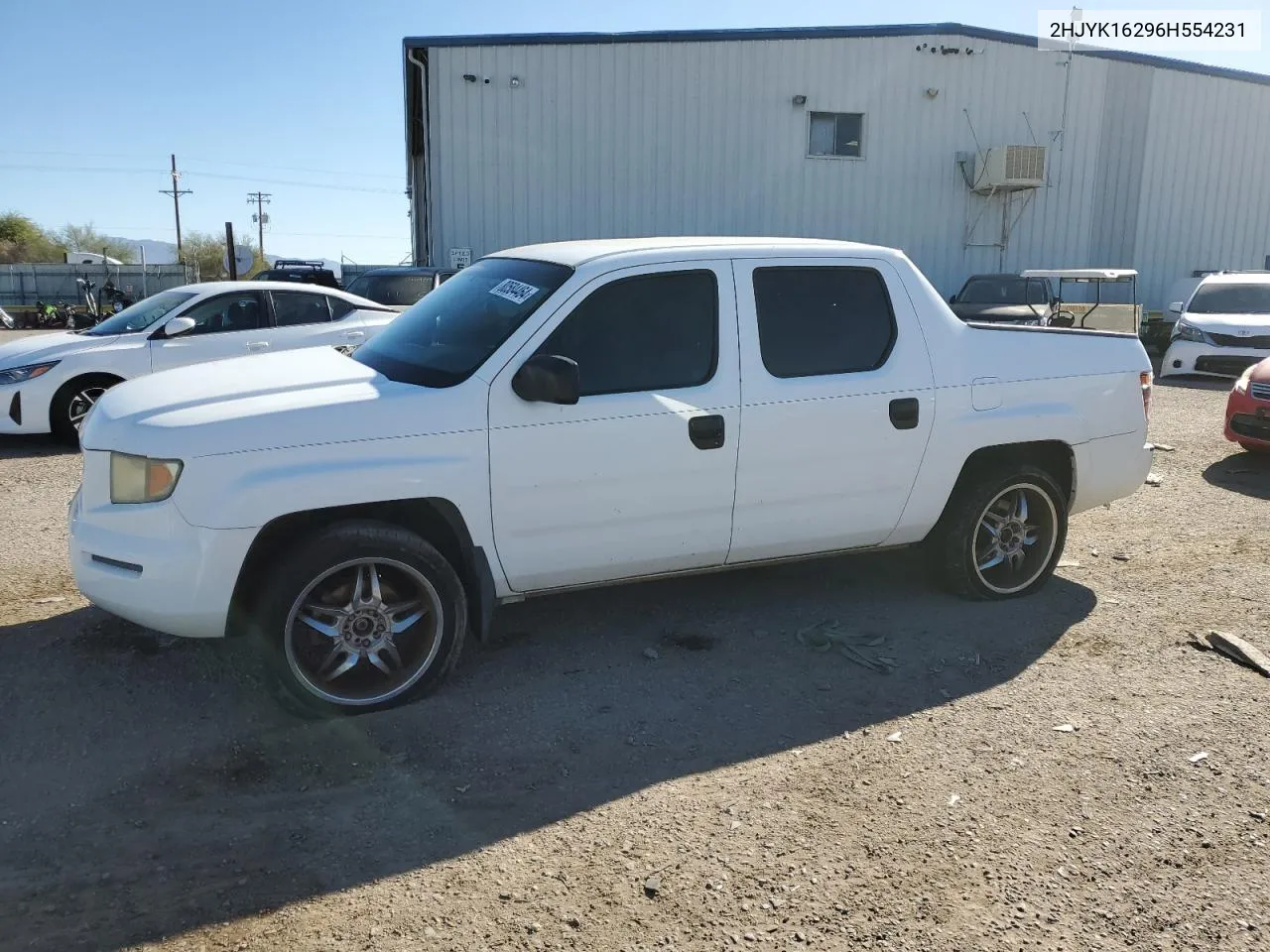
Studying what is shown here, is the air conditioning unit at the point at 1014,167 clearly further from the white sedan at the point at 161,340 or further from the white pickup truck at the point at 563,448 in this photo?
the white pickup truck at the point at 563,448

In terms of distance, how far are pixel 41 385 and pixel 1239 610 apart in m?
9.27

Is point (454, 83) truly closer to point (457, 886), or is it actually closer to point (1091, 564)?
point (1091, 564)

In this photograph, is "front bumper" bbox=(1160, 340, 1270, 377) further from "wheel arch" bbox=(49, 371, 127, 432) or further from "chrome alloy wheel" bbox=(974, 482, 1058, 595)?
"wheel arch" bbox=(49, 371, 127, 432)

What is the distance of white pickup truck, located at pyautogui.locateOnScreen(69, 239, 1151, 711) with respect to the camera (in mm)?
3727

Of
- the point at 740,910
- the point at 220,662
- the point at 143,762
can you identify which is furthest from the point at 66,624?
the point at 740,910

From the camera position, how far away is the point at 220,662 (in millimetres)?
4438

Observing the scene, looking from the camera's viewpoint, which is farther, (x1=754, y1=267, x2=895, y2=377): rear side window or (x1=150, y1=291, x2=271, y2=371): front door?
(x1=150, y1=291, x2=271, y2=371): front door

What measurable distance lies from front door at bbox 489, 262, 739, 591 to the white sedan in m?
5.58

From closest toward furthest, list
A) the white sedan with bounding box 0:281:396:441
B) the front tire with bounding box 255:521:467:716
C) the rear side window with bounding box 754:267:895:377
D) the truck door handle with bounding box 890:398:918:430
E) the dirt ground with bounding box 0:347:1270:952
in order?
the dirt ground with bounding box 0:347:1270:952 < the front tire with bounding box 255:521:467:716 < the rear side window with bounding box 754:267:895:377 < the truck door handle with bounding box 890:398:918:430 < the white sedan with bounding box 0:281:396:441

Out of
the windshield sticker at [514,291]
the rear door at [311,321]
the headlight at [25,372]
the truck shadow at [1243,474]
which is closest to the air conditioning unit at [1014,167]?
the truck shadow at [1243,474]

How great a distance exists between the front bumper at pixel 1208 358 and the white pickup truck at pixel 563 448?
10796mm

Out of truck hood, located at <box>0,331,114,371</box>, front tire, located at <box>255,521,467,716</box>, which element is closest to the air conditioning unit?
truck hood, located at <box>0,331,114,371</box>

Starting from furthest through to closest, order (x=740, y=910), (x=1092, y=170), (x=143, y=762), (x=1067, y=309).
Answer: (x=1092, y=170) < (x=1067, y=309) < (x=143, y=762) < (x=740, y=910)

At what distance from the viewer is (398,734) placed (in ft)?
12.5
